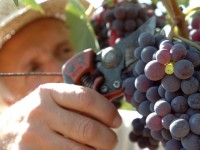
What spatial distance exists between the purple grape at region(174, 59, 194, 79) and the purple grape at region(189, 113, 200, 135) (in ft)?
0.18

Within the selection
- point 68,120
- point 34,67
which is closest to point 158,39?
point 68,120

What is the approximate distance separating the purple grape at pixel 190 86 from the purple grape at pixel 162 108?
30 mm

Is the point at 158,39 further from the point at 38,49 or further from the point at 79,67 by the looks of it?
the point at 38,49

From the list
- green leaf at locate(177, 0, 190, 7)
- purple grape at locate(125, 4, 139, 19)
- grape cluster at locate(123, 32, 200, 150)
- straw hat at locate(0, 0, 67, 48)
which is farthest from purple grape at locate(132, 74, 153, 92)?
straw hat at locate(0, 0, 67, 48)

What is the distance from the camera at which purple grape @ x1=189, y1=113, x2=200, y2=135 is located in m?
0.49

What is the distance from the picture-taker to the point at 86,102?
68 cm

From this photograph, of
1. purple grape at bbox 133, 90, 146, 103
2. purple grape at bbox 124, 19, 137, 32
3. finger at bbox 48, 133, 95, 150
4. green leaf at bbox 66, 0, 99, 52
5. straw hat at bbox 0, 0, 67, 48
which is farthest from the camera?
straw hat at bbox 0, 0, 67, 48

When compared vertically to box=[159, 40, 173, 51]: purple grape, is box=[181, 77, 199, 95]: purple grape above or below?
below

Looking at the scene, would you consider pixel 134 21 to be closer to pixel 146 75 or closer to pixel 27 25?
pixel 146 75

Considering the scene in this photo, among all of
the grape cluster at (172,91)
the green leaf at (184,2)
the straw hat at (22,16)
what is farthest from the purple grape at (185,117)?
the straw hat at (22,16)

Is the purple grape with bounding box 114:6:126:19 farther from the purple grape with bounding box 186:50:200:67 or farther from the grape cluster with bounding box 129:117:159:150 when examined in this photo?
the purple grape with bounding box 186:50:200:67

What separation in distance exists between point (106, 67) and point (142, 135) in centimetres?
18

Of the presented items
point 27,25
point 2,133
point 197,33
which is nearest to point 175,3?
point 197,33

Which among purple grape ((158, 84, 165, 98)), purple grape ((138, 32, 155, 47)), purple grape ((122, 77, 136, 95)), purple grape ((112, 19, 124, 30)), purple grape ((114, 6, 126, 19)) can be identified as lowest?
purple grape ((112, 19, 124, 30))
